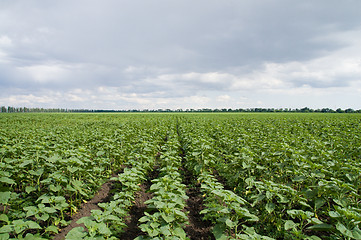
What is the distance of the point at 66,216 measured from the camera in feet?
15.4

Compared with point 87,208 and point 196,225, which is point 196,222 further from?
point 87,208

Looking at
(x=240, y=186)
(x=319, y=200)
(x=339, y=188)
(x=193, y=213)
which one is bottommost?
(x=193, y=213)

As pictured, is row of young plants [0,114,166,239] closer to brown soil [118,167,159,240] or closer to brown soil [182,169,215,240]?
brown soil [118,167,159,240]

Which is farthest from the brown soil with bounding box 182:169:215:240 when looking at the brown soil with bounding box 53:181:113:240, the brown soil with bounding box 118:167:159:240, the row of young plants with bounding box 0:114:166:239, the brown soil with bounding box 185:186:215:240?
the brown soil with bounding box 53:181:113:240

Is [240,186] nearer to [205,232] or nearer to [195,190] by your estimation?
[195,190]

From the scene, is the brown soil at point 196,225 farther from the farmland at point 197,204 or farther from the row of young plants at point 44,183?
the row of young plants at point 44,183

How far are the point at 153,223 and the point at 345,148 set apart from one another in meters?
9.37

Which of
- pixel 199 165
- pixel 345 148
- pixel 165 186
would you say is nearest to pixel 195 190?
pixel 199 165

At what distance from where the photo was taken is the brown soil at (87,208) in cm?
412

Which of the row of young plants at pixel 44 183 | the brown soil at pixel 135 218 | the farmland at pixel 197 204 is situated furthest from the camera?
the brown soil at pixel 135 218

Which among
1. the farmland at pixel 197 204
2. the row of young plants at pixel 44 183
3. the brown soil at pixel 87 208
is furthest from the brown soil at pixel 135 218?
the row of young plants at pixel 44 183

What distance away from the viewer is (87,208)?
514 cm

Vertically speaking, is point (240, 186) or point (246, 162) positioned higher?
point (246, 162)

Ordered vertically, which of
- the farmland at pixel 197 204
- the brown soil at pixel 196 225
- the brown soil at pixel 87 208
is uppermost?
the farmland at pixel 197 204
